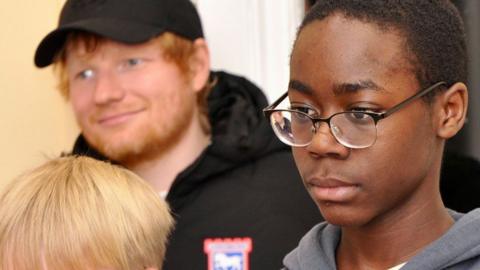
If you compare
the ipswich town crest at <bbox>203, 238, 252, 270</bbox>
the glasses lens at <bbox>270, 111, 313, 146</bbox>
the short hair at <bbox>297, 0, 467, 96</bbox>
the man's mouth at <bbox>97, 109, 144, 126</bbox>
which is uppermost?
the short hair at <bbox>297, 0, 467, 96</bbox>

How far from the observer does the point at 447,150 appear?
2.51 meters

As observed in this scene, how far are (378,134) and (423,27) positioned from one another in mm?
216

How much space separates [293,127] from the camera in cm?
159

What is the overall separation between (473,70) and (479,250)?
1.10m

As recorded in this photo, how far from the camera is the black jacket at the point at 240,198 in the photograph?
8.07 feet

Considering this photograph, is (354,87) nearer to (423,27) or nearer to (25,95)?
(423,27)

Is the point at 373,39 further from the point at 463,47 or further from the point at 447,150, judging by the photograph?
the point at 447,150

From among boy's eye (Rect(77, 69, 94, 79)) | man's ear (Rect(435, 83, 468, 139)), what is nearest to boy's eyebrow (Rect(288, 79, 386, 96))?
man's ear (Rect(435, 83, 468, 139))

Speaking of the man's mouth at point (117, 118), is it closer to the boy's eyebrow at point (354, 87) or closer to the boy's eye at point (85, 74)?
the boy's eye at point (85, 74)

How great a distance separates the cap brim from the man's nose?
13 cm

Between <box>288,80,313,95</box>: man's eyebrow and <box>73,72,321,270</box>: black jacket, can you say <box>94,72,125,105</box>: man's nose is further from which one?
<box>288,80,313,95</box>: man's eyebrow

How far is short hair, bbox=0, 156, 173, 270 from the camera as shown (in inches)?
70.1

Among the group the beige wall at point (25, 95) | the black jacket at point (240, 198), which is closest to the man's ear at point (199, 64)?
the black jacket at point (240, 198)

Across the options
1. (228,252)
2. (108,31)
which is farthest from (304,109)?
(108,31)
